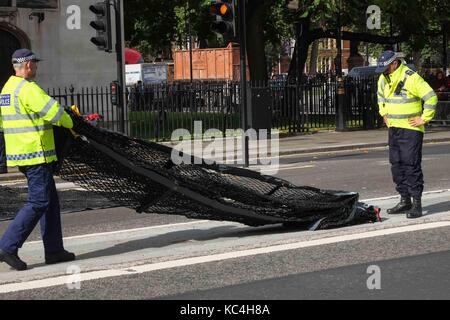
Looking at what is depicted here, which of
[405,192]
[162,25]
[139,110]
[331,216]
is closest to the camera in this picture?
[331,216]

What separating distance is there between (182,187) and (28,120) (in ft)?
5.49

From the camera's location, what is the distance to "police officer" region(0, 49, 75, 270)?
653cm

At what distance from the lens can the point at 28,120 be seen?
657cm

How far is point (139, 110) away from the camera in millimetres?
23609

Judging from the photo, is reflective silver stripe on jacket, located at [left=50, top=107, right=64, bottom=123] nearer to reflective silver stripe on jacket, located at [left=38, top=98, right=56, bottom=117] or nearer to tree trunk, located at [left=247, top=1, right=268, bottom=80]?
reflective silver stripe on jacket, located at [left=38, top=98, right=56, bottom=117]

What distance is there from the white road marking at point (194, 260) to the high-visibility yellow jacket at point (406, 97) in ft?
3.79

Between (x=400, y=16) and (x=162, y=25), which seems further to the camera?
(x=162, y=25)

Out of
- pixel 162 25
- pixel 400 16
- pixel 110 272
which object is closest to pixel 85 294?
pixel 110 272

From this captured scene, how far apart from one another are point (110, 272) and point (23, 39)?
1906 cm

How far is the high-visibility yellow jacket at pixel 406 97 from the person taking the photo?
27.6 feet

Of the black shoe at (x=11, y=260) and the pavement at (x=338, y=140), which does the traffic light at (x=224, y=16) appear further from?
the black shoe at (x=11, y=260)

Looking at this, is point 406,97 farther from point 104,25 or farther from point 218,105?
point 218,105

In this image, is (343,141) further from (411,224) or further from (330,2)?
(411,224)

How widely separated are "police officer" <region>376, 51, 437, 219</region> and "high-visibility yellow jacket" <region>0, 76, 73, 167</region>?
3616 mm
